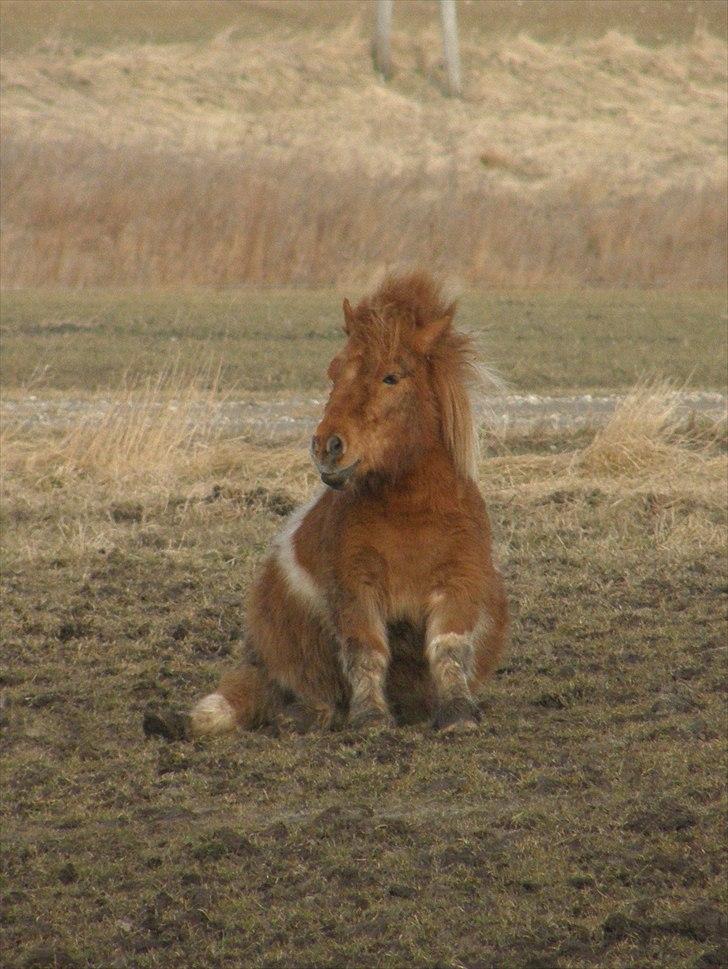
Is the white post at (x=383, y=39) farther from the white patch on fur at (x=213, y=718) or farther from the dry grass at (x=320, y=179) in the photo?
the white patch on fur at (x=213, y=718)

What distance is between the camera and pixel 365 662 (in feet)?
18.5

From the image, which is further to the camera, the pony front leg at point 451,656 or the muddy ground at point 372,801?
the pony front leg at point 451,656

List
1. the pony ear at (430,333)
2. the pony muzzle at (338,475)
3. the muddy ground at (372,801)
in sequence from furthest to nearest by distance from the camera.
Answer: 1. the pony ear at (430,333)
2. the pony muzzle at (338,475)
3. the muddy ground at (372,801)

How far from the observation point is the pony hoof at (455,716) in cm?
572

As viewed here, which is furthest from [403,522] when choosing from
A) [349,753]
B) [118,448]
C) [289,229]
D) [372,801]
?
[289,229]

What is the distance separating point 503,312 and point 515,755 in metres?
18.0

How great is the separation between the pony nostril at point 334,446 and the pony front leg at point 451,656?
2.15 ft

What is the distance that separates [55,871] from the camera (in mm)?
4945

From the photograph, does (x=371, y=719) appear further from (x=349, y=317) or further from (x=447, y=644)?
(x=349, y=317)

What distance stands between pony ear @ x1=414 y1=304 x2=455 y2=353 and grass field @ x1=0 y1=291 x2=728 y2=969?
1322 millimetres

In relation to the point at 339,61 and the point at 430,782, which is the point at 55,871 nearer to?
the point at 430,782

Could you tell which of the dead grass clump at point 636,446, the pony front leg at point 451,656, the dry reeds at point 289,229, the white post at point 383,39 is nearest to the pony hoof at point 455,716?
the pony front leg at point 451,656

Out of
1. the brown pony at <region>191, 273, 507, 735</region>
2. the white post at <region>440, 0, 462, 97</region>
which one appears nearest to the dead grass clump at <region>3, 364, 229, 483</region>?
the brown pony at <region>191, 273, 507, 735</region>

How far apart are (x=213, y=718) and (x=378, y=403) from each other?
1.34 m
